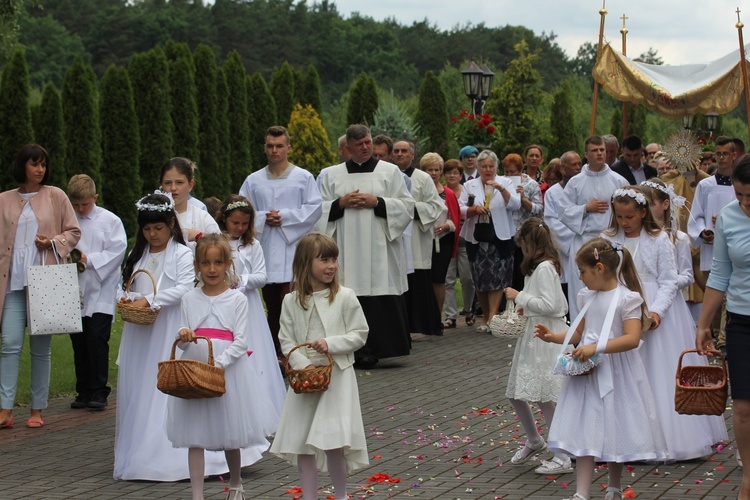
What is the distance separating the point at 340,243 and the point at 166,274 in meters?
4.59

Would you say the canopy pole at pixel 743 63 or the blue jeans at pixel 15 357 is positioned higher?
the canopy pole at pixel 743 63

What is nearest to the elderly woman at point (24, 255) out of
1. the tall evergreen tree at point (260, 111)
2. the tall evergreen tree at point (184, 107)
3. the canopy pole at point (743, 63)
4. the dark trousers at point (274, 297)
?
the dark trousers at point (274, 297)

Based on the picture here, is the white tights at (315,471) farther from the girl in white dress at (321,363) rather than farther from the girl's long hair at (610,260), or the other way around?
the girl's long hair at (610,260)

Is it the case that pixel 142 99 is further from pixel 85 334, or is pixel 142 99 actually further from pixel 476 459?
pixel 476 459

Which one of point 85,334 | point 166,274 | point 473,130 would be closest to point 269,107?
point 473,130

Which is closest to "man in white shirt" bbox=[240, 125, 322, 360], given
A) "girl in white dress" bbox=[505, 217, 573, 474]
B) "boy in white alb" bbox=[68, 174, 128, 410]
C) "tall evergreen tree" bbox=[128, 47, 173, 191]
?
"boy in white alb" bbox=[68, 174, 128, 410]

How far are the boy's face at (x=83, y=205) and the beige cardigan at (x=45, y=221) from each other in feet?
1.15

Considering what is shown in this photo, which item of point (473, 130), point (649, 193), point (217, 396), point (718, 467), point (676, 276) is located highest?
point (473, 130)

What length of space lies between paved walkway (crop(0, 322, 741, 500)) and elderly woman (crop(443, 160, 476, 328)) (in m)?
4.52

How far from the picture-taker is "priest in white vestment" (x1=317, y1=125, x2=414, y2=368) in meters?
12.3

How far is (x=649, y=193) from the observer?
807 centimetres

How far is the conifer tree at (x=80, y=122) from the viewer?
25.9 m

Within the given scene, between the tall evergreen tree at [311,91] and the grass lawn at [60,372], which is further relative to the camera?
the tall evergreen tree at [311,91]

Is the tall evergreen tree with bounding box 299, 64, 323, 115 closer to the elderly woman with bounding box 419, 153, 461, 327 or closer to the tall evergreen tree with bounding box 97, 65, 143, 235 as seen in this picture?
the tall evergreen tree with bounding box 97, 65, 143, 235
